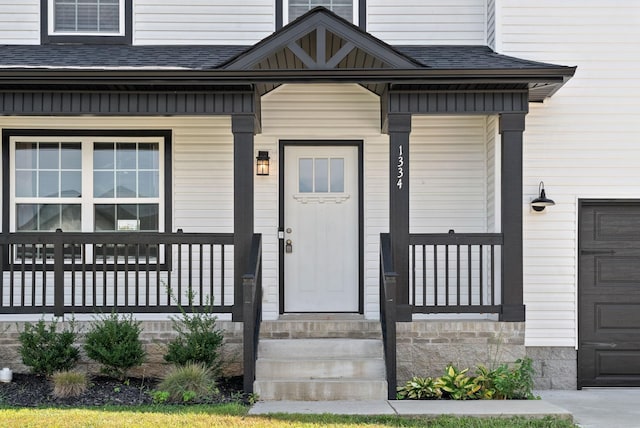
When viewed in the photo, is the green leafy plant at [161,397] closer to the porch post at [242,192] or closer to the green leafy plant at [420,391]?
the porch post at [242,192]

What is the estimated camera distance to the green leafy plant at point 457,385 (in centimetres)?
777

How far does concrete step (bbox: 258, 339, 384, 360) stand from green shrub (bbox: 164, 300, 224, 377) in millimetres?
579

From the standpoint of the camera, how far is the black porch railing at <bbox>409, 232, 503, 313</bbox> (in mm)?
8320

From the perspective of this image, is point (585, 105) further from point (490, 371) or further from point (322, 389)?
point (322, 389)

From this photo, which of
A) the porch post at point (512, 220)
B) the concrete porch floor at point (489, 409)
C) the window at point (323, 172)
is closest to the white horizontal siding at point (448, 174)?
the window at point (323, 172)

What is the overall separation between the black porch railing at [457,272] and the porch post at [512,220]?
0.12 metres

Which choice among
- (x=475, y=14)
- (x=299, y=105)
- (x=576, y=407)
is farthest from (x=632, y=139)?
(x=299, y=105)

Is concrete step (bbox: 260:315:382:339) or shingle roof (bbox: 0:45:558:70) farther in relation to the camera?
concrete step (bbox: 260:315:382:339)

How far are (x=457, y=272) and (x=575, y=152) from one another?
215 centimetres

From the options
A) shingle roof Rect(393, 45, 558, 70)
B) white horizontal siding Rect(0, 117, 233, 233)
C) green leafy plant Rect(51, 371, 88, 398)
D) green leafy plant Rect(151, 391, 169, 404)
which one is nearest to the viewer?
green leafy plant Rect(151, 391, 169, 404)

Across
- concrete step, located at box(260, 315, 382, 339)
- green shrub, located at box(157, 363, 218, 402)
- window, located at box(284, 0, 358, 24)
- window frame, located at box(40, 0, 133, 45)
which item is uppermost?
window, located at box(284, 0, 358, 24)

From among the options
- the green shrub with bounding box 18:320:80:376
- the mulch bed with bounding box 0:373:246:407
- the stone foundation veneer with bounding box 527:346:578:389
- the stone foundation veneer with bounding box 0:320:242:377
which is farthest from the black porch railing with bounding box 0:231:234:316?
the stone foundation veneer with bounding box 527:346:578:389

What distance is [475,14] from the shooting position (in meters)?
9.73

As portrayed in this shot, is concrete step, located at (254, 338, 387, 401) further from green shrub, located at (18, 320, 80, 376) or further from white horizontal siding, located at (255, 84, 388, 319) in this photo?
green shrub, located at (18, 320, 80, 376)
